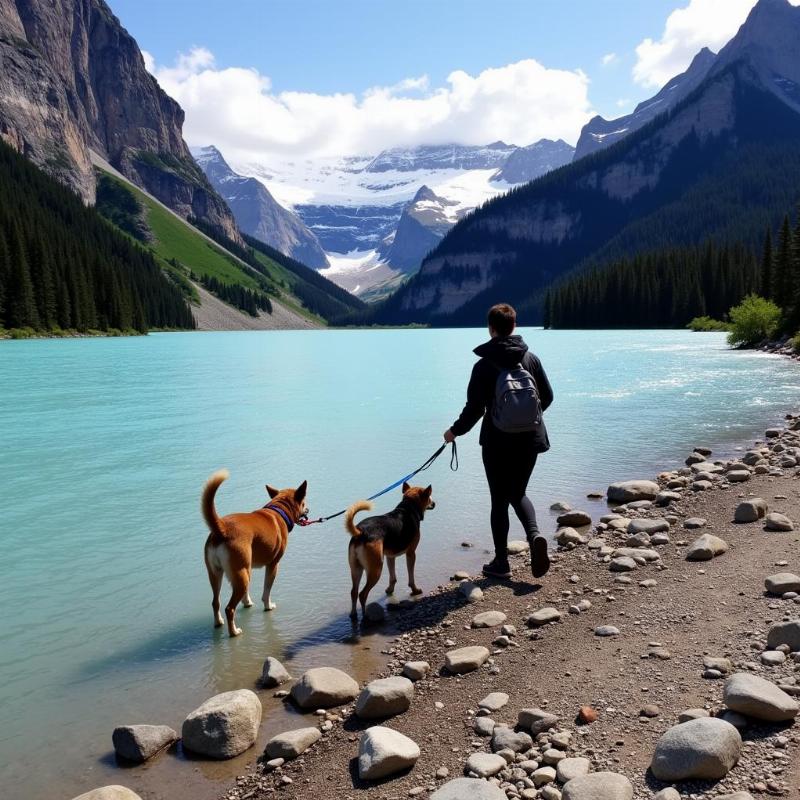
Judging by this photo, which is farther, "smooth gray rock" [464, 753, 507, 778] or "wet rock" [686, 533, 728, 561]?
"wet rock" [686, 533, 728, 561]

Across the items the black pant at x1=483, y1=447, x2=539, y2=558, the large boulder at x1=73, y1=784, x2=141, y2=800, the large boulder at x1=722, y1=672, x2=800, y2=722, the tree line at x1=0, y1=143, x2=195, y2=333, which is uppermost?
the tree line at x1=0, y1=143, x2=195, y2=333

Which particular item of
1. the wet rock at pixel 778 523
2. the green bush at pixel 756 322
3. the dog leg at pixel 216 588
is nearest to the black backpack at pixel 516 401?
the dog leg at pixel 216 588

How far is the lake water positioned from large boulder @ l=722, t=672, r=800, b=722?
407 centimetres

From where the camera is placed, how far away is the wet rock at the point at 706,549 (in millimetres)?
9578

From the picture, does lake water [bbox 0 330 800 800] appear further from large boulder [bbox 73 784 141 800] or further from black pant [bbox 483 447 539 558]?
black pant [bbox 483 447 539 558]

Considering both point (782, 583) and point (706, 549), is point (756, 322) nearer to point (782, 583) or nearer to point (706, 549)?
point (706, 549)

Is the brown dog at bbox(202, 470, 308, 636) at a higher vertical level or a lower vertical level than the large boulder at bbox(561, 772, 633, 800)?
higher

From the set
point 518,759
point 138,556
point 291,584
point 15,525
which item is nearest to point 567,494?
point 291,584

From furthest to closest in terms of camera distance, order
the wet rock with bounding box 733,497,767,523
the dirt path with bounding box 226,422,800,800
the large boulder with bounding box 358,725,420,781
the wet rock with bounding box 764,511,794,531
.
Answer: the wet rock with bounding box 733,497,767,523 → the wet rock with bounding box 764,511,794,531 → the large boulder with bounding box 358,725,420,781 → the dirt path with bounding box 226,422,800,800

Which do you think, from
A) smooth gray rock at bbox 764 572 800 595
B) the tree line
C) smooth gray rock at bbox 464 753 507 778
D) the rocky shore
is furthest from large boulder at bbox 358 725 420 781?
the tree line

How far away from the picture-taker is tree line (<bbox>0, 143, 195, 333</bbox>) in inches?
3871

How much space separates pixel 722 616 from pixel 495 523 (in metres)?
3.30

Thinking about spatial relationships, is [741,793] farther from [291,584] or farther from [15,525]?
[15,525]

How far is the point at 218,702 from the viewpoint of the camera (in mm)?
6180
